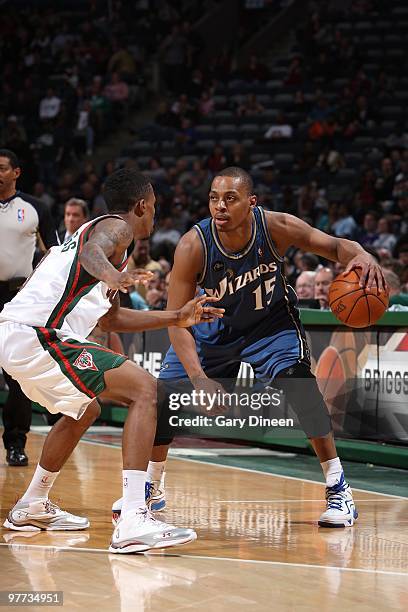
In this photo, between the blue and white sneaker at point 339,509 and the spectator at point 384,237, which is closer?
the blue and white sneaker at point 339,509

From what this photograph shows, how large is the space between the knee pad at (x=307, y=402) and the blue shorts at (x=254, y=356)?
0.06 m

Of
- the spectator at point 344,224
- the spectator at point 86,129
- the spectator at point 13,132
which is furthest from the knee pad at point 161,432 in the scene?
the spectator at point 86,129

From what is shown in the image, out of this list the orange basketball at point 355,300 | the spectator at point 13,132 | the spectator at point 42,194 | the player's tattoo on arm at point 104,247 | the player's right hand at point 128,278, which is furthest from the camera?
the spectator at point 13,132

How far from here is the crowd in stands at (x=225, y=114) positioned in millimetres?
15398

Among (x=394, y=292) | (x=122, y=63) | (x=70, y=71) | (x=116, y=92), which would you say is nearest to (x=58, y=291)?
(x=394, y=292)

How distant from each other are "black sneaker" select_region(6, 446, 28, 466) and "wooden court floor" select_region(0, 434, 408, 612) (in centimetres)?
49

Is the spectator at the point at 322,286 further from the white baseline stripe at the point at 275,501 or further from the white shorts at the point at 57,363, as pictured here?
the white shorts at the point at 57,363

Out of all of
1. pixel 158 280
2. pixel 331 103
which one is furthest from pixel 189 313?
pixel 331 103

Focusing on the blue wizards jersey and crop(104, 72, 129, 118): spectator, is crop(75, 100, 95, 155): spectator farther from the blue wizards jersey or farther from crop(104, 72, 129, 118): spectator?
the blue wizards jersey

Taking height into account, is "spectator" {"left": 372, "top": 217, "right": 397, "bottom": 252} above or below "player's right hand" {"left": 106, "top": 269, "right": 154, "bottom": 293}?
above

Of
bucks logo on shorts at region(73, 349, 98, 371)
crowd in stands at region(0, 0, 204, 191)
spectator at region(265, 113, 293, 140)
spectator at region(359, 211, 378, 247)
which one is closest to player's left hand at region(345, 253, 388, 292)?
bucks logo on shorts at region(73, 349, 98, 371)

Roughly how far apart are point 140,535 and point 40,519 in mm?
792

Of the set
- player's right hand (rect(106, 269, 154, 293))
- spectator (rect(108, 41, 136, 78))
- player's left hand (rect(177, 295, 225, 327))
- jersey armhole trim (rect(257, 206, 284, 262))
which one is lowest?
player's left hand (rect(177, 295, 225, 327))

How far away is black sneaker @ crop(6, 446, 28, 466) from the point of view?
7.40 m
